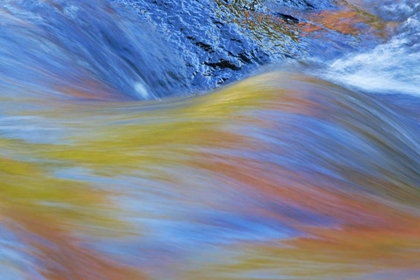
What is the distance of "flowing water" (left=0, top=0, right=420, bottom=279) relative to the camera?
2350 mm

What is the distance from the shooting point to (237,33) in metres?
6.37

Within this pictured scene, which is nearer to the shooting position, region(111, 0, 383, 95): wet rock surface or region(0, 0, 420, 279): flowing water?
region(0, 0, 420, 279): flowing water

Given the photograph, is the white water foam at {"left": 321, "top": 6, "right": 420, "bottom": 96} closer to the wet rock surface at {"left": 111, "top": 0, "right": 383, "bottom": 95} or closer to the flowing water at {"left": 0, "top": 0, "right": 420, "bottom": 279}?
the wet rock surface at {"left": 111, "top": 0, "right": 383, "bottom": 95}

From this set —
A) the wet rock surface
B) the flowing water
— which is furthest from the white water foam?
the flowing water

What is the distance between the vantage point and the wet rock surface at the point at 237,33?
237 inches

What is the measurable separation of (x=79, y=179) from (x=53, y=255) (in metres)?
0.65

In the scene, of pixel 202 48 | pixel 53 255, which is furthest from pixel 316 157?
pixel 202 48

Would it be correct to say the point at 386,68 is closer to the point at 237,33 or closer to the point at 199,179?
the point at 237,33

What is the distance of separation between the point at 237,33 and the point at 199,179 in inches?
146

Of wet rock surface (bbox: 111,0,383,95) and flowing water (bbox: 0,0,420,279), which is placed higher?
wet rock surface (bbox: 111,0,383,95)

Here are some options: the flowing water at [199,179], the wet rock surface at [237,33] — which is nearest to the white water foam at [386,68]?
the wet rock surface at [237,33]

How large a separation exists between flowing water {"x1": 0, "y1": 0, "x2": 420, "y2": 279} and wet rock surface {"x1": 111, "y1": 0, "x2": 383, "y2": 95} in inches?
46.1

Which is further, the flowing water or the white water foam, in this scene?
the white water foam

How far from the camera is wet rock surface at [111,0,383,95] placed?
237 inches
